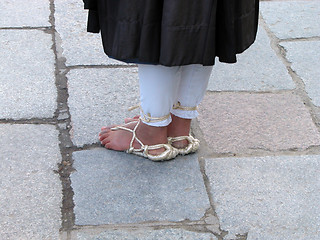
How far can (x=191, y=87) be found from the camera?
165 centimetres

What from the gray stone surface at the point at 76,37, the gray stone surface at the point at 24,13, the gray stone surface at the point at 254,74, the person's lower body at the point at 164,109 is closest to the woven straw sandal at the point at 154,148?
the person's lower body at the point at 164,109

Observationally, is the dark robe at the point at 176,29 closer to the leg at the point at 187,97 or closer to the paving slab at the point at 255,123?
the leg at the point at 187,97

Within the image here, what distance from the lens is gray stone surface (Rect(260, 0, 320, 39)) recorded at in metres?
2.68

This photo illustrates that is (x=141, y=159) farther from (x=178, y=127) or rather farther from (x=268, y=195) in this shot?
(x=268, y=195)

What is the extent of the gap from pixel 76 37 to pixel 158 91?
107 centimetres

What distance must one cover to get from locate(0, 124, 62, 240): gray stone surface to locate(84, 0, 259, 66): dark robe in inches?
18.5

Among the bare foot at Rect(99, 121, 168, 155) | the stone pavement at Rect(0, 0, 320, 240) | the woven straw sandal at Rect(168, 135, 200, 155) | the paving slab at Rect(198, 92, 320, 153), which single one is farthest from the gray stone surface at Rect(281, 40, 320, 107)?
the bare foot at Rect(99, 121, 168, 155)

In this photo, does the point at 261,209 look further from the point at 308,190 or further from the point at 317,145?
the point at 317,145

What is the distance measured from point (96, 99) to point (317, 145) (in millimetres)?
838

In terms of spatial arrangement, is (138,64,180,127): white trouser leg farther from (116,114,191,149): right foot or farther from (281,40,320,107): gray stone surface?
(281,40,320,107): gray stone surface

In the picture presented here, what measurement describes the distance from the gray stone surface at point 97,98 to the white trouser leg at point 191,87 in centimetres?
33

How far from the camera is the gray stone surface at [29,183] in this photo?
149cm

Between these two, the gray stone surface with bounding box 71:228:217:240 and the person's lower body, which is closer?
the gray stone surface with bounding box 71:228:217:240

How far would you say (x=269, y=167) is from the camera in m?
1.77
